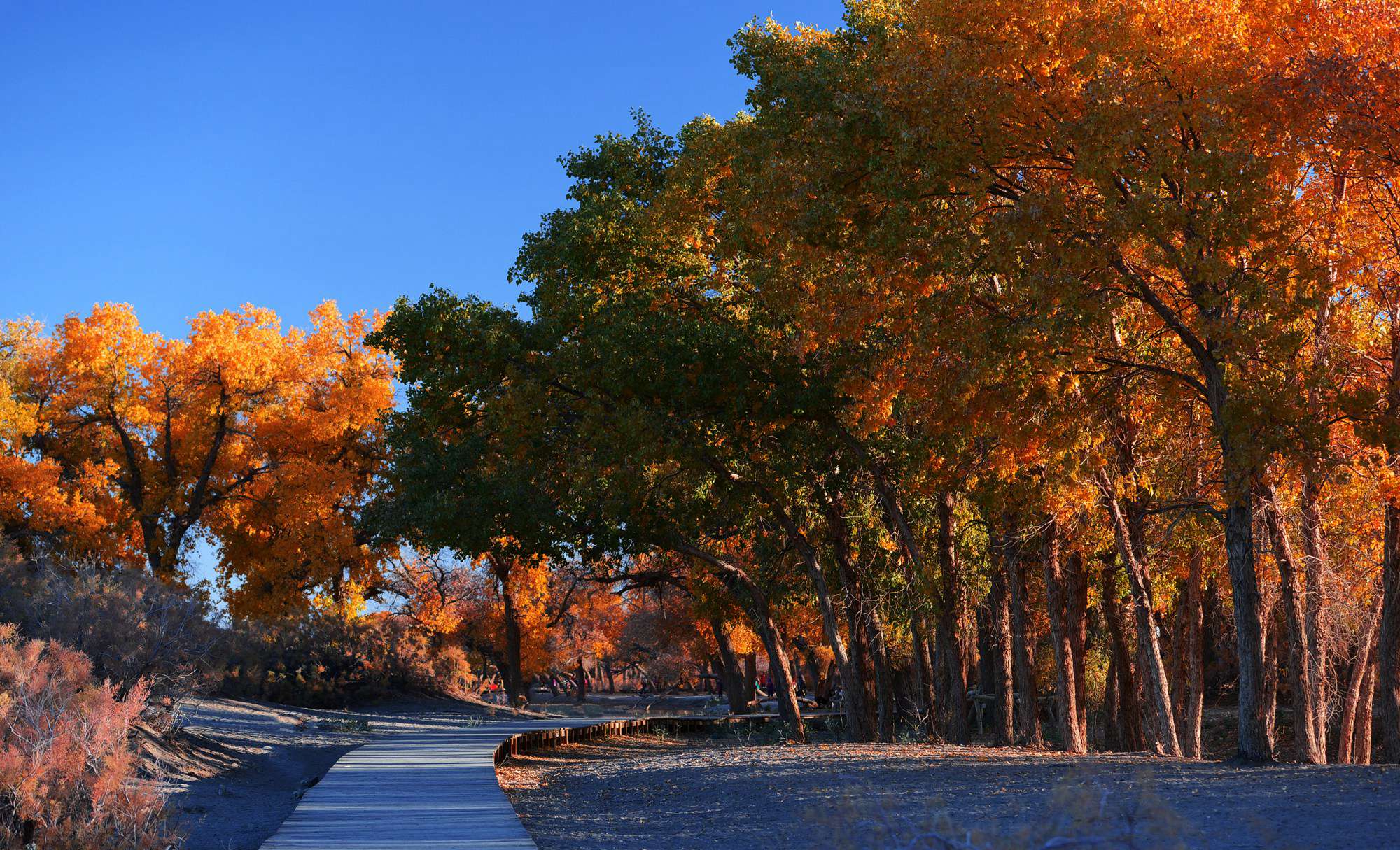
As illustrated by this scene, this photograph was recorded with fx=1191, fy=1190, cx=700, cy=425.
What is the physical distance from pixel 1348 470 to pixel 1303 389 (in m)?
2.78

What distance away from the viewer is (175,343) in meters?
32.2

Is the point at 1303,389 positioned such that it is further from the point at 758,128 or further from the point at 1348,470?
the point at 758,128

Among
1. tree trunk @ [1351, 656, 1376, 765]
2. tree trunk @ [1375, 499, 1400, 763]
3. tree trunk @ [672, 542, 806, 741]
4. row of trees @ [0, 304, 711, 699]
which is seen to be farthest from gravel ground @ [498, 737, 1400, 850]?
row of trees @ [0, 304, 711, 699]

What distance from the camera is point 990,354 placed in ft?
43.5

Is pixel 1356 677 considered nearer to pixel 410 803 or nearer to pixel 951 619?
pixel 951 619

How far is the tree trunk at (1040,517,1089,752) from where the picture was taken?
17.9 m

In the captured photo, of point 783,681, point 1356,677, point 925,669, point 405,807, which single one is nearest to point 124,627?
point 405,807

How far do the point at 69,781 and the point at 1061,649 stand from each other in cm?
1406

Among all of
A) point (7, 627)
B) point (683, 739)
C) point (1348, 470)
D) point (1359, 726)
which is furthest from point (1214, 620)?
point (7, 627)

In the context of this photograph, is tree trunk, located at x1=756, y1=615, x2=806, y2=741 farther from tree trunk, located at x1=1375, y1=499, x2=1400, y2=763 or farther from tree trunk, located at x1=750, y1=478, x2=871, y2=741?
tree trunk, located at x1=1375, y1=499, x2=1400, y2=763

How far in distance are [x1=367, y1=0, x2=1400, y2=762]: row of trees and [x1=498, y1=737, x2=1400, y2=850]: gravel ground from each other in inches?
103

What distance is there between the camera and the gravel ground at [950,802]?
752 cm

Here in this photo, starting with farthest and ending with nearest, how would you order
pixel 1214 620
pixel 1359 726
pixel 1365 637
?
pixel 1214 620 → pixel 1359 726 → pixel 1365 637

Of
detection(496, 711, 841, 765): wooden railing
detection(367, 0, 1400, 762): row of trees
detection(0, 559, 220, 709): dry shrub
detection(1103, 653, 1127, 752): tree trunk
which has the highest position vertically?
detection(367, 0, 1400, 762): row of trees
